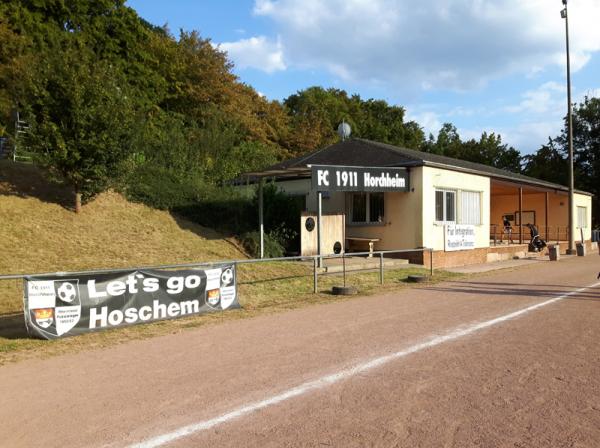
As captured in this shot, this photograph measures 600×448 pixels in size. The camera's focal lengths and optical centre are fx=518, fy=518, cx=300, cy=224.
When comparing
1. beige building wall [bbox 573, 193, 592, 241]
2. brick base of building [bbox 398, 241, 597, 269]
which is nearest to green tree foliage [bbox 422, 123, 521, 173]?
beige building wall [bbox 573, 193, 592, 241]

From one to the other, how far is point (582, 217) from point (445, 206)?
20.8m

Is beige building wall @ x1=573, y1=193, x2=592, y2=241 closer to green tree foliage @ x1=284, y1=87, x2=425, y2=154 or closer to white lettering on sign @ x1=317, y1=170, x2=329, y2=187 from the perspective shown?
green tree foliage @ x1=284, y1=87, x2=425, y2=154

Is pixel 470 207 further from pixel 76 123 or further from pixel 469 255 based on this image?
pixel 76 123

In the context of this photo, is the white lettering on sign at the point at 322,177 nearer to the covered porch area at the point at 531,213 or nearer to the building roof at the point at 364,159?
the building roof at the point at 364,159

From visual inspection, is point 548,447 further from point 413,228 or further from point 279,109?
point 279,109

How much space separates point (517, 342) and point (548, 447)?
3552 mm

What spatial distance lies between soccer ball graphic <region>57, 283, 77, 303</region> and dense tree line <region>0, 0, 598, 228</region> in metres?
7.32

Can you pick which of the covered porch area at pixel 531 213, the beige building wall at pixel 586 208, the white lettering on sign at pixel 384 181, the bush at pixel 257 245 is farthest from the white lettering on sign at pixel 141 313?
the beige building wall at pixel 586 208

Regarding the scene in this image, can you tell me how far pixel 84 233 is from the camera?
46.3ft

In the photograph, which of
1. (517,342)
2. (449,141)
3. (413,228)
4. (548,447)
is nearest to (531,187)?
(413,228)

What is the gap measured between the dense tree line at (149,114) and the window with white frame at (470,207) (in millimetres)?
9944

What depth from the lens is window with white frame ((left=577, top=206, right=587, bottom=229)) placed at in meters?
34.6

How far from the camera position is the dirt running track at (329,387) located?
4082mm

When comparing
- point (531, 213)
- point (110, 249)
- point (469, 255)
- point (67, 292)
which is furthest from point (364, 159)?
point (531, 213)
